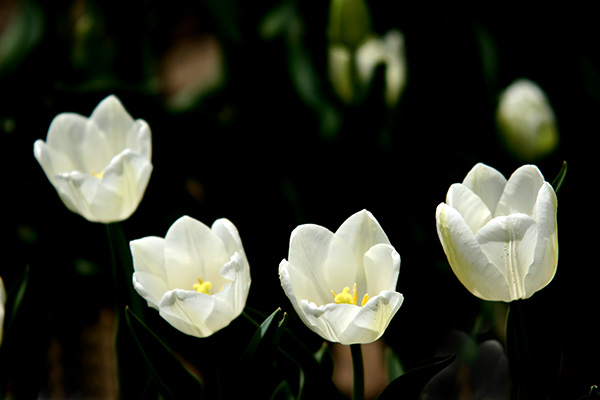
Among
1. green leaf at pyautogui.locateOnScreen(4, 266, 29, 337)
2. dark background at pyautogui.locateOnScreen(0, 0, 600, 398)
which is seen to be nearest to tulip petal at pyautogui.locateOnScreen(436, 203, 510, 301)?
green leaf at pyautogui.locateOnScreen(4, 266, 29, 337)

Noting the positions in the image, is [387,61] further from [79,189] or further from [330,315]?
[330,315]

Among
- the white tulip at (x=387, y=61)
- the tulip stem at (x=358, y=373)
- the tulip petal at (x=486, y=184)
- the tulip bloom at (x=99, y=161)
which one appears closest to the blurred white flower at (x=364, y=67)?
the white tulip at (x=387, y=61)

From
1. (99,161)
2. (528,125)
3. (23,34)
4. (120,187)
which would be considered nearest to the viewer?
(120,187)

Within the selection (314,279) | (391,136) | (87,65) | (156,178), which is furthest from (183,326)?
(87,65)

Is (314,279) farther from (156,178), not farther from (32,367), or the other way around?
(156,178)

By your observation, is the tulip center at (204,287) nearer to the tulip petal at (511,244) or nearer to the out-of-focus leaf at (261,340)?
the out-of-focus leaf at (261,340)

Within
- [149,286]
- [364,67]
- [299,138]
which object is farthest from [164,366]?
[299,138]
